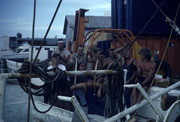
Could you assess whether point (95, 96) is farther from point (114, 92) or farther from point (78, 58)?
point (114, 92)

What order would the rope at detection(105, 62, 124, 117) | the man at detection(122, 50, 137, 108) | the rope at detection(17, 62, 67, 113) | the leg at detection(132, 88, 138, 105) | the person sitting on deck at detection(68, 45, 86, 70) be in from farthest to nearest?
the person sitting on deck at detection(68, 45, 86, 70)
the man at detection(122, 50, 137, 108)
the leg at detection(132, 88, 138, 105)
the rope at detection(105, 62, 124, 117)
the rope at detection(17, 62, 67, 113)

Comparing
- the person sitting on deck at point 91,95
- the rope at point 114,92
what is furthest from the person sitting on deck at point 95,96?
the rope at point 114,92

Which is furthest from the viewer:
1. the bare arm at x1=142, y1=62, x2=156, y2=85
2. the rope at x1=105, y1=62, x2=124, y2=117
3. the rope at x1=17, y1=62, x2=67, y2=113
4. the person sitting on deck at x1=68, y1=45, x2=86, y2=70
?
the person sitting on deck at x1=68, y1=45, x2=86, y2=70

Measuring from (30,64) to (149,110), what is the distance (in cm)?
290

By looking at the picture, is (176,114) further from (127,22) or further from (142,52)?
(127,22)

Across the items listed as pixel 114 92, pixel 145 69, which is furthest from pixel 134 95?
pixel 114 92

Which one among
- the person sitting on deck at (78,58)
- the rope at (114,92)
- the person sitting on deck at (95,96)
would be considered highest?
the person sitting on deck at (78,58)

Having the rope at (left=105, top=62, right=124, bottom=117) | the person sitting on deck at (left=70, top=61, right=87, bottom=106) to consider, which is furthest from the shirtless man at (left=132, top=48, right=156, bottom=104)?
the rope at (left=105, top=62, right=124, bottom=117)

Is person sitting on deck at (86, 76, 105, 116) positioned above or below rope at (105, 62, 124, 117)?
below

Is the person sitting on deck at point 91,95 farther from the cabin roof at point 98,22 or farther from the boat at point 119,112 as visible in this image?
the cabin roof at point 98,22

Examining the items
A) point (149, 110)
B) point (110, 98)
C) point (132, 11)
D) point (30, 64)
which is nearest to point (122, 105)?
point (110, 98)

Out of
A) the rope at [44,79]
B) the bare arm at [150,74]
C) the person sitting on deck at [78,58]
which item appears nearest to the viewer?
the rope at [44,79]

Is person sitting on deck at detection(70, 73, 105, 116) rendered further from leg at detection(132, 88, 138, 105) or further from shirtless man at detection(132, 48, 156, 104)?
shirtless man at detection(132, 48, 156, 104)

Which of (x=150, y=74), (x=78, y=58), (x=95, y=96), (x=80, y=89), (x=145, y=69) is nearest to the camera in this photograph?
(x=150, y=74)
